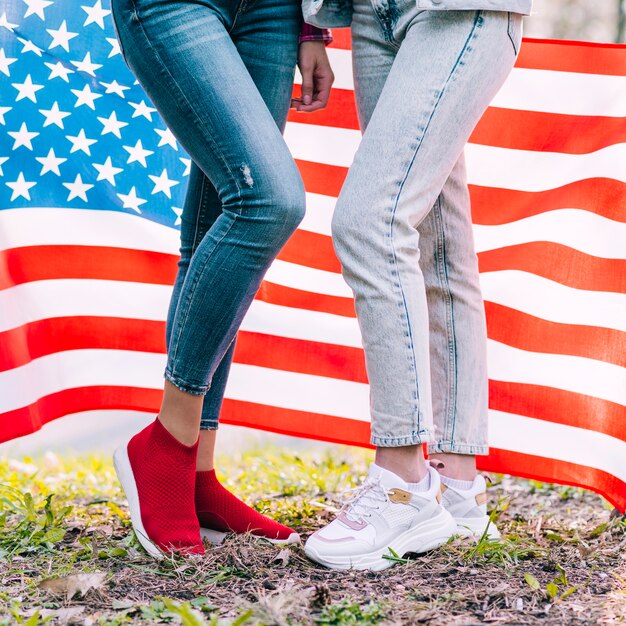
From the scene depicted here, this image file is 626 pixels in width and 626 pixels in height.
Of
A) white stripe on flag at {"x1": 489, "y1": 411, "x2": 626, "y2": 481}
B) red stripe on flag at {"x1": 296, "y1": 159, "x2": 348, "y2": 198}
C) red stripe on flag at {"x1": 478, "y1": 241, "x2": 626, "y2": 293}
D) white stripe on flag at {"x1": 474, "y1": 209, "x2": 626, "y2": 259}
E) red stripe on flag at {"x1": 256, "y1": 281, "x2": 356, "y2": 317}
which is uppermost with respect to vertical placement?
red stripe on flag at {"x1": 296, "y1": 159, "x2": 348, "y2": 198}

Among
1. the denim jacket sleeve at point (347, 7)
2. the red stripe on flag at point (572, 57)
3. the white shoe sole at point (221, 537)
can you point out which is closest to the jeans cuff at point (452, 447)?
the white shoe sole at point (221, 537)

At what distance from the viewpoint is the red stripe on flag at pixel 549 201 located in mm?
2322

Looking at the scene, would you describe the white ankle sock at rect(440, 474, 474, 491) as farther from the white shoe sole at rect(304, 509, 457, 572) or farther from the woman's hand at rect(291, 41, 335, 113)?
the woman's hand at rect(291, 41, 335, 113)

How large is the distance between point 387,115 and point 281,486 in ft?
4.85

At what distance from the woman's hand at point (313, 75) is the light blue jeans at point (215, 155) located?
248 millimetres

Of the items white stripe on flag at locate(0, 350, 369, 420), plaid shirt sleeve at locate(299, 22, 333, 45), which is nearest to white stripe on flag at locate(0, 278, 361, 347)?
white stripe on flag at locate(0, 350, 369, 420)

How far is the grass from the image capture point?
1.43m

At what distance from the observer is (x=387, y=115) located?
1.68 metres

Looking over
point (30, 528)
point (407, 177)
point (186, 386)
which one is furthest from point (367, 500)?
point (30, 528)

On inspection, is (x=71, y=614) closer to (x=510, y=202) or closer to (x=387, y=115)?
(x=387, y=115)

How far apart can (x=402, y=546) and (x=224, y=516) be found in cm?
44

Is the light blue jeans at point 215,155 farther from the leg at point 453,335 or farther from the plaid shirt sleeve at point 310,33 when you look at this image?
the leg at point 453,335

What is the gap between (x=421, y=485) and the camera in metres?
1.75

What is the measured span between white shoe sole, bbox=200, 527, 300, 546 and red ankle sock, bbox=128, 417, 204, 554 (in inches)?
5.2
